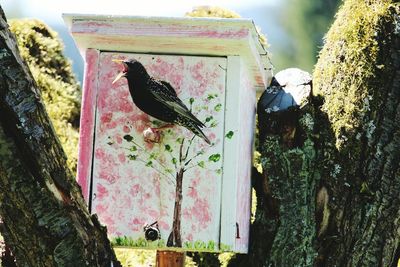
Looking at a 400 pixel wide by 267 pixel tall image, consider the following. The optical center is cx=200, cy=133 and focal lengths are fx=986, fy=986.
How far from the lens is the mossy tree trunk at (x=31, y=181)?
3207mm

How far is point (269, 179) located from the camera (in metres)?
4.22

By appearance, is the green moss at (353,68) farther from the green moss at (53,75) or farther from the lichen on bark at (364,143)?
the green moss at (53,75)

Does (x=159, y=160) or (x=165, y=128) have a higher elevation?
(x=165, y=128)

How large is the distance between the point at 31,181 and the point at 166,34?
40.7 inches

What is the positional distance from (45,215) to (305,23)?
27685 mm

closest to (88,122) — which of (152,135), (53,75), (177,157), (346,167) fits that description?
(152,135)

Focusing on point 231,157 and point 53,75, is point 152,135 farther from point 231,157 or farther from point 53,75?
point 53,75

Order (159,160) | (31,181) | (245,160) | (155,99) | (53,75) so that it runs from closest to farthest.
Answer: (31,181) → (155,99) → (159,160) → (245,160) → (53,75)

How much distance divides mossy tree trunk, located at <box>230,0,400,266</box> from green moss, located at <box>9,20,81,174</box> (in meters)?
1.47

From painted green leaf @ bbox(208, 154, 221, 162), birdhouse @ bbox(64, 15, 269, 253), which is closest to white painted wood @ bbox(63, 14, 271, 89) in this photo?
birdhouse @ bbox(64, 15, 269, 253)

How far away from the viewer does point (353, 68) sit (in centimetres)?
418

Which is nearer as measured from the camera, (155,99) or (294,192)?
(155,99)

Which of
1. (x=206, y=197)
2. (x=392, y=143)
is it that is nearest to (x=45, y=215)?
(x=206, y=197)

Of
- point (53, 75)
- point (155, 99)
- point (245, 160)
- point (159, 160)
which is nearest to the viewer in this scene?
point (155, 99)
